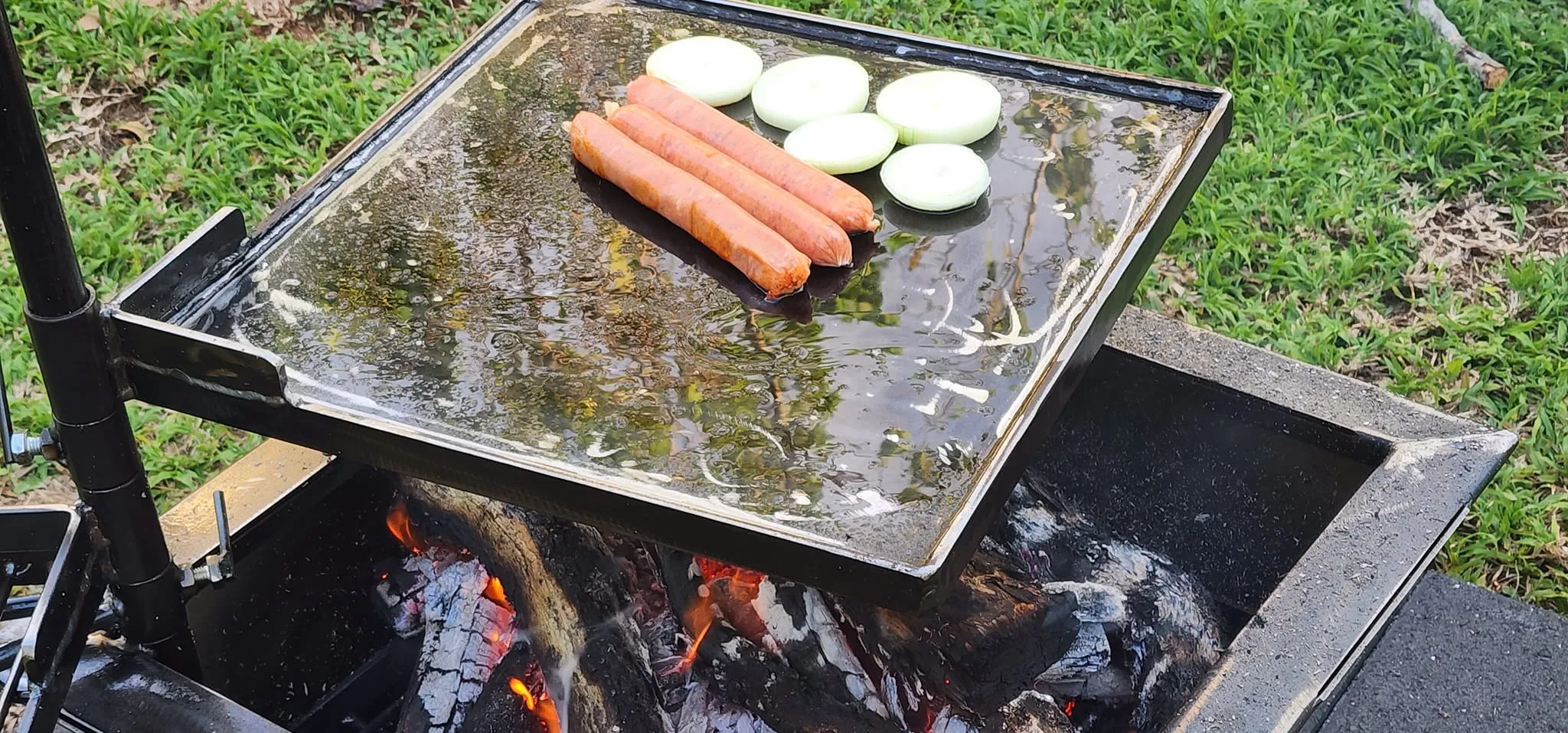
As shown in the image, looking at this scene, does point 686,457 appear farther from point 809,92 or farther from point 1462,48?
point 1462,48

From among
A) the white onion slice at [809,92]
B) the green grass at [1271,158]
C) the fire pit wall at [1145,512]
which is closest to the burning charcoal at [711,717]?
the fire pit wall at [1145,512]

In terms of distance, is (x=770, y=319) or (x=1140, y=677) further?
(x=1140, y=677)

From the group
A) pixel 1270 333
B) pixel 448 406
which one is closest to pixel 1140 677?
pixel 448 406

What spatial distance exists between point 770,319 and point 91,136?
368 centimetres

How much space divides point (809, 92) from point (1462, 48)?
3655mm

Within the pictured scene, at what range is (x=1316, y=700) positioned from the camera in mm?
2109

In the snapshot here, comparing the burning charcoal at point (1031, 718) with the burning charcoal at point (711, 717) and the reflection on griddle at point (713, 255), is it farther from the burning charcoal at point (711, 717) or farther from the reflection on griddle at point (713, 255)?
the reflection on griddle at point (713, 255)

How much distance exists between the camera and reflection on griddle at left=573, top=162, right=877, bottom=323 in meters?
2.24

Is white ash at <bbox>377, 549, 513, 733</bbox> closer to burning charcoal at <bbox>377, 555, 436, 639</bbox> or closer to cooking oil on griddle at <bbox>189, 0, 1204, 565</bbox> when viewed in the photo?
burning charcoal at <bbox>377, 555, 436, 639</bbox>

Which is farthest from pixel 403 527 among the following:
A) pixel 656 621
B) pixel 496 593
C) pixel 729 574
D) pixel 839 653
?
pixel 839 653

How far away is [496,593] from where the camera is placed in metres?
2.68

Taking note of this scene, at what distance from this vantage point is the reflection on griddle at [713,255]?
2.24 meters

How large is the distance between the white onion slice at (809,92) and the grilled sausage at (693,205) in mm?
320

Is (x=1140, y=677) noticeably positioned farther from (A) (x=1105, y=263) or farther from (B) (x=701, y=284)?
(B) (x=701, y=284)
